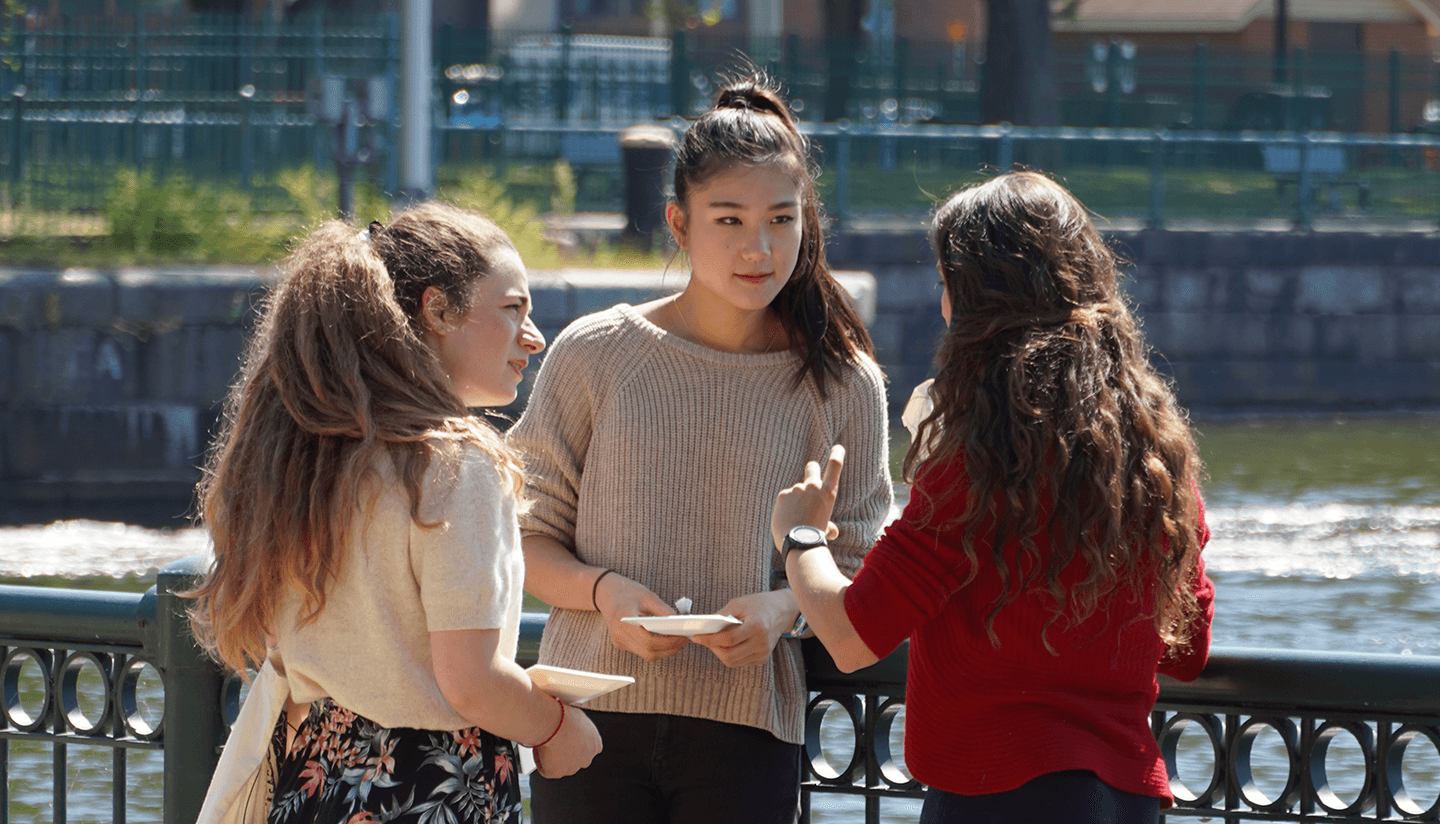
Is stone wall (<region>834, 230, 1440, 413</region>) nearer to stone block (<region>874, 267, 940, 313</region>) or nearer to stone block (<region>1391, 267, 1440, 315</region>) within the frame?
stone block (<region>1391, 267, 1440, 315</region>)

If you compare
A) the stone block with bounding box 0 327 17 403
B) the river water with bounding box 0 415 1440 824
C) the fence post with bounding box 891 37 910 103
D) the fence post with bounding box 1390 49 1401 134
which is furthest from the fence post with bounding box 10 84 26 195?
the fence post with bounding box 1390 49 1401 134

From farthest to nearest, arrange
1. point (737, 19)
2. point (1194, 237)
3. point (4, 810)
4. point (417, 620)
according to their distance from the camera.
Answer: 1. point (737, 19)
2. point (1194, 237)
3. point (4, 810)
4. point (417, 620)

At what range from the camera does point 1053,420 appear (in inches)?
83.4

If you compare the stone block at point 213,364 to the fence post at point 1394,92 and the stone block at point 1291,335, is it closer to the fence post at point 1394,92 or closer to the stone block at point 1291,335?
the stone block at point 1291,335

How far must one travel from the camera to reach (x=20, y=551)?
9227 mm

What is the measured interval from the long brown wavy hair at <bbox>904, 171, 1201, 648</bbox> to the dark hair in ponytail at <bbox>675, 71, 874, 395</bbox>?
0.41 meters

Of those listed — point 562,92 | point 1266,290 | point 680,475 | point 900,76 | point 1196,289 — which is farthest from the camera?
point 900,76

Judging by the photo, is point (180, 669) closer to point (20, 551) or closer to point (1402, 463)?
point (20, 551)

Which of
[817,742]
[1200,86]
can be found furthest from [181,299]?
[1200,86]

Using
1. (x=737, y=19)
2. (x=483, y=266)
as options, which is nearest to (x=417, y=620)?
(x=483, y=266)

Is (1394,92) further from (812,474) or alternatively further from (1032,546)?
(1032,546)

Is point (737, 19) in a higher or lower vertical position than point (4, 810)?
higher

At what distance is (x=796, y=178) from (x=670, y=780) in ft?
2.95

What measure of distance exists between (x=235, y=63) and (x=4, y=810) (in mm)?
10942
